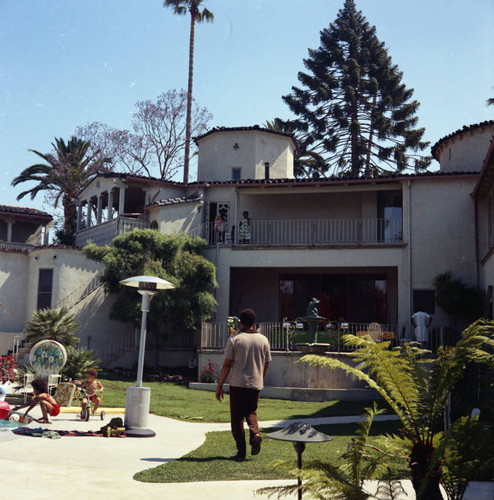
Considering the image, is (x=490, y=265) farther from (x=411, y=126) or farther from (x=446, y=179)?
(x=411, y=126)

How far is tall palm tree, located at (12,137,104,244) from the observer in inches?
1425

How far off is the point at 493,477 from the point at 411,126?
38334mm

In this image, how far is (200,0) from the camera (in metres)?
40.4

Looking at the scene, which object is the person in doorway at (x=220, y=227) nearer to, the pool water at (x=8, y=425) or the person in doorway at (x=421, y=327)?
the person in doorway at (x=421, y=327)

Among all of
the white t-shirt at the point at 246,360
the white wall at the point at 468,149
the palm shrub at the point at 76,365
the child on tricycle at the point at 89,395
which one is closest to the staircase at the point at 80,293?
the palm shrub at the point at 76,365

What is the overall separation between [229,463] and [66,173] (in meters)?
31.1

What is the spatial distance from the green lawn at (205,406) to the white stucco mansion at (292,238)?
17.0ft

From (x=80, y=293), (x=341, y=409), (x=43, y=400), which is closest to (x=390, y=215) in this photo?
(x=341, y=409)

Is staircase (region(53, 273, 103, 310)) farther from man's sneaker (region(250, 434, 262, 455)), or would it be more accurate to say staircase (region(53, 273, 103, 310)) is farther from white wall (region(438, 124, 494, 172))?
man's sneaker (region(250, 434, 262, 455))

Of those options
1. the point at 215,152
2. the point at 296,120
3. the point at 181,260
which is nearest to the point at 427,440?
the point at 181,260

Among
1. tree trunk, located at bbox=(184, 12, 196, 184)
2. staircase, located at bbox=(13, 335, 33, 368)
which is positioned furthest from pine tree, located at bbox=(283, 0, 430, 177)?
staircase, located at bbox=(13, 335, 33, 368)

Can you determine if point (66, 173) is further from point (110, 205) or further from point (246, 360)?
point (246, 360)

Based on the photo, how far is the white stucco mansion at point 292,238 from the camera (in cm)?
2275

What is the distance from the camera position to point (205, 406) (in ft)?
51.5
